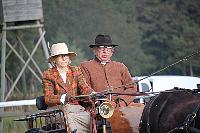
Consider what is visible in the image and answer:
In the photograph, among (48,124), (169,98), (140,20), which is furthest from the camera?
(140,20)

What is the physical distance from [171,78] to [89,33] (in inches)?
724

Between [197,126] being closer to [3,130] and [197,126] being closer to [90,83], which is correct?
[90,83]

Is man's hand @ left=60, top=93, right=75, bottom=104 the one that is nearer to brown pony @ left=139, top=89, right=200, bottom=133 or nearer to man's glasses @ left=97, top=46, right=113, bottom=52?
brown pony @ left=139, top=89, right=200, bottom=133

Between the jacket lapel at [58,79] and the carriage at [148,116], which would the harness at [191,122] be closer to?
the carriage at [148,116]

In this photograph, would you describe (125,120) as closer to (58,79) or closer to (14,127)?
(58,79)

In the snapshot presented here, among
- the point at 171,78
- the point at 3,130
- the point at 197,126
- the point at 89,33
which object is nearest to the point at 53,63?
the point at 197,126

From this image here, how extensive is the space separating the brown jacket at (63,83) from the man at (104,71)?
49 cm

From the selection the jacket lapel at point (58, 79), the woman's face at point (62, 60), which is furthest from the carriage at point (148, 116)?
the woman's face at point (62, 60)

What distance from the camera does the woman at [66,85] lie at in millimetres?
7863

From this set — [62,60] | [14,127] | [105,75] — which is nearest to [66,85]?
[62,60]

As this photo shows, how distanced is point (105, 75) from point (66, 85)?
77 centimetres

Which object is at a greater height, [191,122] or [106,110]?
[106,110]

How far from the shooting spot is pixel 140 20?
41375 millimetres

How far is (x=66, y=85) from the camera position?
816 centimetres
